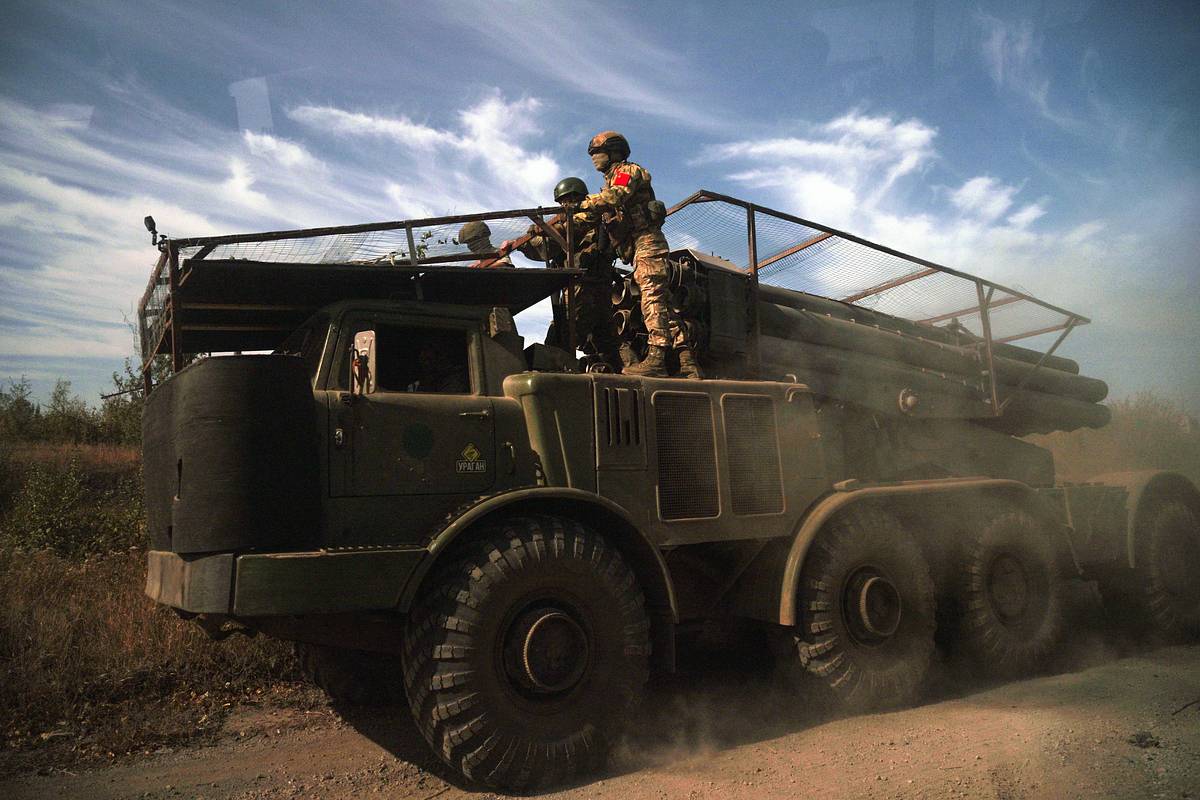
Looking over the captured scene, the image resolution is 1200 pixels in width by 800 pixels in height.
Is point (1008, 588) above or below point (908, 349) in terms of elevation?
below

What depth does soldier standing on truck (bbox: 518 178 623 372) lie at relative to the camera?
6035mm

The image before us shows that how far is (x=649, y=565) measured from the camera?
485 centimetres

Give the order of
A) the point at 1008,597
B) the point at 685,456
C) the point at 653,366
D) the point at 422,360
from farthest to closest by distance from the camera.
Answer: the point at 1008,597 → the point at 653,366 → the point at 685,456 → the point at 422,360

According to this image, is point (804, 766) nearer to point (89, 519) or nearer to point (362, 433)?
point (362, 433)

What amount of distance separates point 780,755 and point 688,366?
7.96ft

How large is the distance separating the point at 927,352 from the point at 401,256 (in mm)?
4701

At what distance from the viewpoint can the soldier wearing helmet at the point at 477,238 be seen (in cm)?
549

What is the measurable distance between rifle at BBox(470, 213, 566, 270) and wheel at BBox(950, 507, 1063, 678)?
377 centimetres

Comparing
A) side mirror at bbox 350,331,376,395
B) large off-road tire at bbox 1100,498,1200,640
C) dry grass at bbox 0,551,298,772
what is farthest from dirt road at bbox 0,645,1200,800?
side mirror at bbox 350,331,376,395

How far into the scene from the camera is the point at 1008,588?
21.3 feet

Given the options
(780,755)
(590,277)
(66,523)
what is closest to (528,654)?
(780,755)

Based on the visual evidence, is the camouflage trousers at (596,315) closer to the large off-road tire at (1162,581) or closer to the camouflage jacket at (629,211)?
the camouflage jacket at (629,211)

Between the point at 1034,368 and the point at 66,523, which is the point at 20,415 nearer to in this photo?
the point at 66,523

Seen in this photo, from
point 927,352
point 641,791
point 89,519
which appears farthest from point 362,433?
point 89,519
